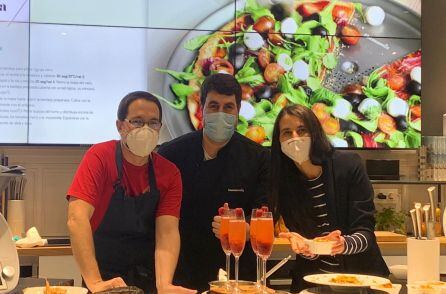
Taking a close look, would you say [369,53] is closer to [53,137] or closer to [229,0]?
[229,0]

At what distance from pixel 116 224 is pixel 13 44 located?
2058 millimetres

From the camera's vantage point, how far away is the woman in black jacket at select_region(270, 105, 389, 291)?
229 centimetres

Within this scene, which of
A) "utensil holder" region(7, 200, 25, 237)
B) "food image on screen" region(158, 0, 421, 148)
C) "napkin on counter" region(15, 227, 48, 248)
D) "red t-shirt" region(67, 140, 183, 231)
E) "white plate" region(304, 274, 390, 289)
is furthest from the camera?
"food image on screen" region(158, 0, 421, 148)

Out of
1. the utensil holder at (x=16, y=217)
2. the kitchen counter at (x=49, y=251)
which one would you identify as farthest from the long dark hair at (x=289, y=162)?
the utensil holder at (x=16, y=217)

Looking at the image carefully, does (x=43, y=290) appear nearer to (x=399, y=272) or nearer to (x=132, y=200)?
(x=132, y=200)

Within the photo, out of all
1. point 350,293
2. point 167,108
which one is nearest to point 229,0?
point 167,108

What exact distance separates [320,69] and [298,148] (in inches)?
74.7

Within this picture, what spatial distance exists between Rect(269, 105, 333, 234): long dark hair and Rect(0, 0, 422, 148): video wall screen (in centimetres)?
156

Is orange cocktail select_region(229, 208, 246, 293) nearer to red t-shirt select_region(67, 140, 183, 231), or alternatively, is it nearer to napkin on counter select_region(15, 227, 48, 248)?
red t-shirt select_region(67, 140, 183, 231)

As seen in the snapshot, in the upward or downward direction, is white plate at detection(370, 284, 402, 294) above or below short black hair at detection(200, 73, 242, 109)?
below

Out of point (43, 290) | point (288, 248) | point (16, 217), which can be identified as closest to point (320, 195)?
point (43, 290)

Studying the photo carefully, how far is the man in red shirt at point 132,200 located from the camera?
2.19 m

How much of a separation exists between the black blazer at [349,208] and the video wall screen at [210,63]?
5.47 ft

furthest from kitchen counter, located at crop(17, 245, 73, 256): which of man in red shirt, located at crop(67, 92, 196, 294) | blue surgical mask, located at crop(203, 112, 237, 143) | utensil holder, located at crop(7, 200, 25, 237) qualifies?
blue surgical mask, located at crop(203, 112, 237, 143)
